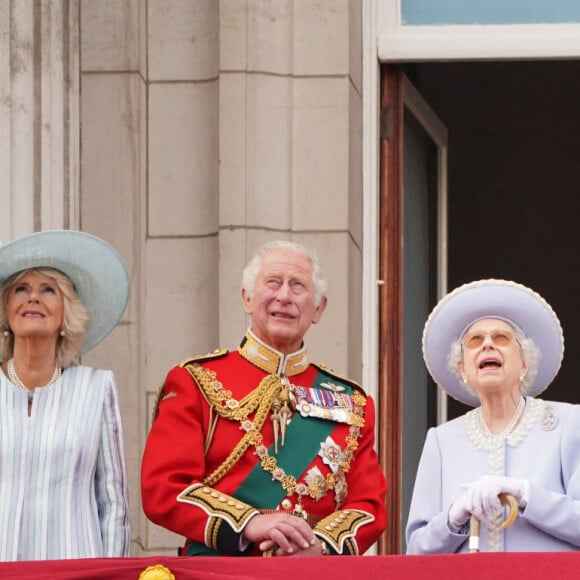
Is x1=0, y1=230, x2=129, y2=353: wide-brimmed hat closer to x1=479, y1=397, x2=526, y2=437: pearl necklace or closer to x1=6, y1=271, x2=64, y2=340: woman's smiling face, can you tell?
x1=6, y1=271, x2=64, y2=340: woman's smiling face

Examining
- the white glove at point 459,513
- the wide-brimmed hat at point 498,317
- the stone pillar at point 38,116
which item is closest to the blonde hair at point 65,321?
the wide-brimmed hat at point 498,317

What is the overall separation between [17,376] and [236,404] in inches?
28.2

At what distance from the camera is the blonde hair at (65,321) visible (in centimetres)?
757

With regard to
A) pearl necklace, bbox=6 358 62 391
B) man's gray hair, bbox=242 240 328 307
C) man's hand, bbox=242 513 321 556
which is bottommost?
man's hand, bbox=242 513 321 556

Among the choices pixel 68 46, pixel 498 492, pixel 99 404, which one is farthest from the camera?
pixel 68 46

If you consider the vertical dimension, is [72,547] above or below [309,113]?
below

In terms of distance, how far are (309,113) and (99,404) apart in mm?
2559

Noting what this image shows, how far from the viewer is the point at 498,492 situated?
6.99 meters

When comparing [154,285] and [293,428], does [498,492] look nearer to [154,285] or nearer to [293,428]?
[293,428]

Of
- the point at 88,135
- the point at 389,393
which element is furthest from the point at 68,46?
the point at 389,393

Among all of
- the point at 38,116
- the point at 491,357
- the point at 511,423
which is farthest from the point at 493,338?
the point at 38,116

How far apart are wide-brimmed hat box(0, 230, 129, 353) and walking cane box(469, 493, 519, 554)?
57.8 inches

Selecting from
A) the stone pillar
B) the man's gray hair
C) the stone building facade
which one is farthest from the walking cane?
the stone pillar

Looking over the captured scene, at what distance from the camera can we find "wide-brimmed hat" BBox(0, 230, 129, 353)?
7535 millimetres
